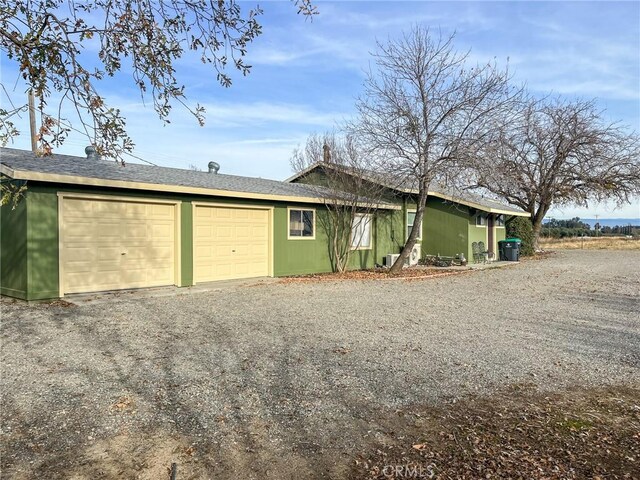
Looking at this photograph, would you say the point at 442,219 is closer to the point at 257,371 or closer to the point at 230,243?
the point at 230,243

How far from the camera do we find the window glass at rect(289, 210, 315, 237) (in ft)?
48.9

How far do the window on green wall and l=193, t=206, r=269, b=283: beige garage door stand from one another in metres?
1.06

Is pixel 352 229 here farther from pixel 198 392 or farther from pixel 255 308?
pixel 198 392

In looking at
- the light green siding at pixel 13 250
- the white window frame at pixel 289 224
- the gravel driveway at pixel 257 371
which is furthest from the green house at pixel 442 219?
the light green siding at pixel 13 250

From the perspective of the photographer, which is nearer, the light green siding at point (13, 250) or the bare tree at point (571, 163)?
the light green siding at point (13, 250)

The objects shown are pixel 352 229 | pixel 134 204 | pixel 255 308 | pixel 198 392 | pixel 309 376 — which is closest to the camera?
pixel 198 392

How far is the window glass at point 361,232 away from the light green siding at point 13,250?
989cm

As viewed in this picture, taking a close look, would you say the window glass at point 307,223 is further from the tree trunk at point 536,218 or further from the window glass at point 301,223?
the tree trunk at point 536,218

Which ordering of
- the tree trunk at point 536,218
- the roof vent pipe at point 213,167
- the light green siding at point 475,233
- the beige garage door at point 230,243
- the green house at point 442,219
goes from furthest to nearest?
the tree trunk at point 536,218
the light green siding at point 475,233
the green house at point 442,219
the roof vent pipe at point 213,167
the beige garage door at point 230,243

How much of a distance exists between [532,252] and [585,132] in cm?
674

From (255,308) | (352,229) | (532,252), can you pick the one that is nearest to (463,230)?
(352,229)

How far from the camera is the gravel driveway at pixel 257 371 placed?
10.7 feet

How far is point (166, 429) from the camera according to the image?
360cm

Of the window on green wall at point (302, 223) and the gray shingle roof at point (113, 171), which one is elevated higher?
the gray shingle roof at point (113, 171)
